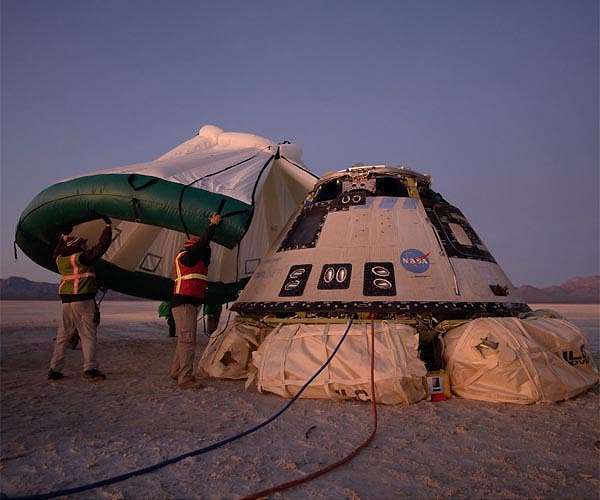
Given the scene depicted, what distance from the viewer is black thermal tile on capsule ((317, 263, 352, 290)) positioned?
18.7 ft

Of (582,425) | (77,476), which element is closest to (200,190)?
(77,476)

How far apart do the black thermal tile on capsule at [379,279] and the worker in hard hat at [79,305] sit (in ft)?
11.9

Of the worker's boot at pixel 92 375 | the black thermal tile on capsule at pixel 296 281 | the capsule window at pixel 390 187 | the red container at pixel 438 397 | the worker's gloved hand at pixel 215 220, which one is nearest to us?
the red container at pixel 438 397

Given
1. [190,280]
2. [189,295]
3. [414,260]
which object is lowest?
[189,295]

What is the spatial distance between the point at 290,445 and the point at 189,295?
287 centimetres

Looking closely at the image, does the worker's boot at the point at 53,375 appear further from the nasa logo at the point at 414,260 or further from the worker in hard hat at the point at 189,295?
the nasa logo at the point at 414,260

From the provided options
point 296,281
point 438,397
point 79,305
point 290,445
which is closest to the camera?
point 290,445

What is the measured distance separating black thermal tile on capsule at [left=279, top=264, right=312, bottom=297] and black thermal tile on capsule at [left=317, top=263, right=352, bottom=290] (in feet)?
0.79

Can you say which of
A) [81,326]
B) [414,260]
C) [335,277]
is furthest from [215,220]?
[414,260]

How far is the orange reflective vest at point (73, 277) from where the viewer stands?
20.2ft

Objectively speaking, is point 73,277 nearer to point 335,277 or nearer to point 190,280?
point 190,280

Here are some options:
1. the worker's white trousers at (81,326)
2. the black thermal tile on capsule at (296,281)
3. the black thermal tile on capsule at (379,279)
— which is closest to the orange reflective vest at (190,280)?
the black thermal tile on capsule at (296,281)

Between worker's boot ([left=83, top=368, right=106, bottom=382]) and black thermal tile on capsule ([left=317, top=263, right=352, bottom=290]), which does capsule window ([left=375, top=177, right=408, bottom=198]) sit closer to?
black thermal tile on capsule ([left=317, top=263, right=352, bottom=290])

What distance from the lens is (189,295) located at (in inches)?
227
